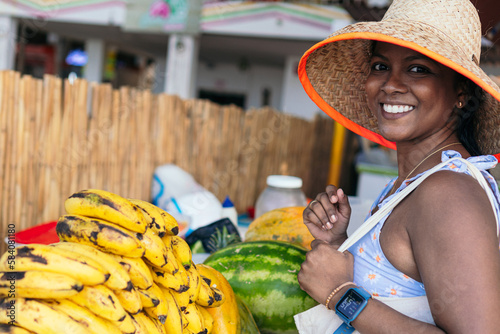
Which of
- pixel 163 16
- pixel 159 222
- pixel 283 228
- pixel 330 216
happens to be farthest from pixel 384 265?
pixel 163 16

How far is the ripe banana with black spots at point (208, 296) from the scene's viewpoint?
1.46 meters

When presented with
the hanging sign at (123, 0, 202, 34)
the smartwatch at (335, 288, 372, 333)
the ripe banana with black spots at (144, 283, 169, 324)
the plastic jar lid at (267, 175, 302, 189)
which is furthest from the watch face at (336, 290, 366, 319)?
the hanging sign at (123, 0, 202, 34)

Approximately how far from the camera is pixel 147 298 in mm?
1219

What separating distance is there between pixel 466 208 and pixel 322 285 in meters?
0.56

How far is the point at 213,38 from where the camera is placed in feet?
47.2

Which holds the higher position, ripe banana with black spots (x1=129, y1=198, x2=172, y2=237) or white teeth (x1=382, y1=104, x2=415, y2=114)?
white teeth (x1=382, y1=104, x2=415, y2=114)

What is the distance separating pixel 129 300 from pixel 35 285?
237 mm

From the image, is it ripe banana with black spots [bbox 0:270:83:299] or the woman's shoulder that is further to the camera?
the woman's shoulder

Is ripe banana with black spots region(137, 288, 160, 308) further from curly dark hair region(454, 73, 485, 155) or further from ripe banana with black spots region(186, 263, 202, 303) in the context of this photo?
curly dark hair region(454, 73, 485, 155)

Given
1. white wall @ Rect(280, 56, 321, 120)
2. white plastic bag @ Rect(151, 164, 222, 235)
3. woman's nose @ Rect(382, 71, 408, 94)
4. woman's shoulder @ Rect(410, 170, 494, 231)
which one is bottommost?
white plastic bag @ Rect(151, 164, 222, 235)

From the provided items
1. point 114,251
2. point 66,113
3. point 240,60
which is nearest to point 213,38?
point 240,60

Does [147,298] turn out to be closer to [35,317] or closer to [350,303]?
[35,317]

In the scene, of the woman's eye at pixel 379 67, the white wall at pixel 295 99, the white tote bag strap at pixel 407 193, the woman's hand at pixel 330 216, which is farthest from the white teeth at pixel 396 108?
the white wall at pixel 295 99

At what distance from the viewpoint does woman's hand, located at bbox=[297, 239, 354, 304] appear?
149 cm
